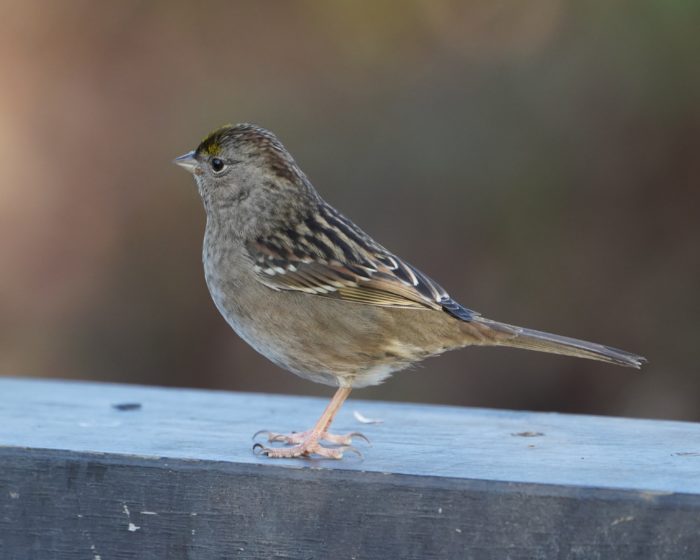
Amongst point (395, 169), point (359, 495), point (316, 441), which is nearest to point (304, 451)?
point (316, 441)

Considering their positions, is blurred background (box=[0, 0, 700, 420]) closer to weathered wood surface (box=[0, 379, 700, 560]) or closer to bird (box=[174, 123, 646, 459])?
bird (box=[174, 123, 646, 459])

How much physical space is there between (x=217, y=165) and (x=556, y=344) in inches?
47.2

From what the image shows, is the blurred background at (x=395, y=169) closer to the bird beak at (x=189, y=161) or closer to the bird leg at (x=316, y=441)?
the bird beak at (x=189, y=161)

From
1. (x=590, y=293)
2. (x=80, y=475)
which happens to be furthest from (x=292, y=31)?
(x=80, y=475)

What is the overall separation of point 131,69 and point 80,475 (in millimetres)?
4832

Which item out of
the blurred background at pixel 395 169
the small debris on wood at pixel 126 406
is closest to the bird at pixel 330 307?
the small debris on wood at pixel 126 406

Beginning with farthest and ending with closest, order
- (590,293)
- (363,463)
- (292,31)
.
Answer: (292,31), (590,293), (363,463)

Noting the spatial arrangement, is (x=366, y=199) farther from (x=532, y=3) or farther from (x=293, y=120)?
(x=532, y=3)

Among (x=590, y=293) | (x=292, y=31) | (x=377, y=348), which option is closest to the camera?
(x=377, y=348)

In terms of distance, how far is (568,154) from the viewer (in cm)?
618

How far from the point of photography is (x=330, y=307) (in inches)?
131

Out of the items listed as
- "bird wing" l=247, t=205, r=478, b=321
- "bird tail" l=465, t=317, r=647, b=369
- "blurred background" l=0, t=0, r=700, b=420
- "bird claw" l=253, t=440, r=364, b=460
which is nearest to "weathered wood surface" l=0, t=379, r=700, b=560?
"bird claw" l=253, t=440, r=364, b=460

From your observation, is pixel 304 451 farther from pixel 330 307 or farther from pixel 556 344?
pixel 556 344

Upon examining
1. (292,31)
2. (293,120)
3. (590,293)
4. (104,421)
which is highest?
(292,31)
